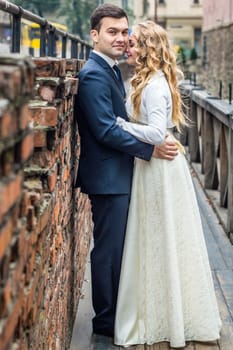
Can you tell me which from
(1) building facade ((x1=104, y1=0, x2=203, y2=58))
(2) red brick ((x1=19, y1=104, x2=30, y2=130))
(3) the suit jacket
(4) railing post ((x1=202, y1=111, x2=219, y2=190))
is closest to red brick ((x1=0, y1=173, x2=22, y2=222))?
(2) red brick ((x1=19, y1=104, x2=30, y2=130))

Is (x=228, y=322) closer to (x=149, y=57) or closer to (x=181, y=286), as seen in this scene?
(x=181, y=286)

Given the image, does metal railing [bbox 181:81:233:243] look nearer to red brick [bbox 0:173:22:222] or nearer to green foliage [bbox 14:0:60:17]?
green foliage [bbox 14:0:60:17]

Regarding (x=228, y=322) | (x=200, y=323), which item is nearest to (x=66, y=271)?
(x=200, y=323)

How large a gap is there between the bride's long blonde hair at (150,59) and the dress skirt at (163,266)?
0.36 m

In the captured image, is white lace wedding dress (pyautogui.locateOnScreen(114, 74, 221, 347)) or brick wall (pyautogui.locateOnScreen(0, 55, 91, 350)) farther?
white lace wedding dress (pyautogui.locateOnScreen(114, 74, 221, 347))

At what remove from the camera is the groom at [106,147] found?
4.14 m

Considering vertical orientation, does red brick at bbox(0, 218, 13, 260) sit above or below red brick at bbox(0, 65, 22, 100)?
below

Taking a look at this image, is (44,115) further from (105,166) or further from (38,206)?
(105,166)

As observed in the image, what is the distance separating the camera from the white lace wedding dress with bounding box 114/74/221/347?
Answer: 4332mm

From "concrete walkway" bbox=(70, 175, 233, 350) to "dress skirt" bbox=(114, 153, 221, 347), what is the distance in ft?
0.24

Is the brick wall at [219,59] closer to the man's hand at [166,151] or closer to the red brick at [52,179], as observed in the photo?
the man's hand at [166,151]

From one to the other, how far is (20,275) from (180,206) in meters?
2.25

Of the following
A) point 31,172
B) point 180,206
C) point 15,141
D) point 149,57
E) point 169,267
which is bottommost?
point 169,267

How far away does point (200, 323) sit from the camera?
14.6 feet
